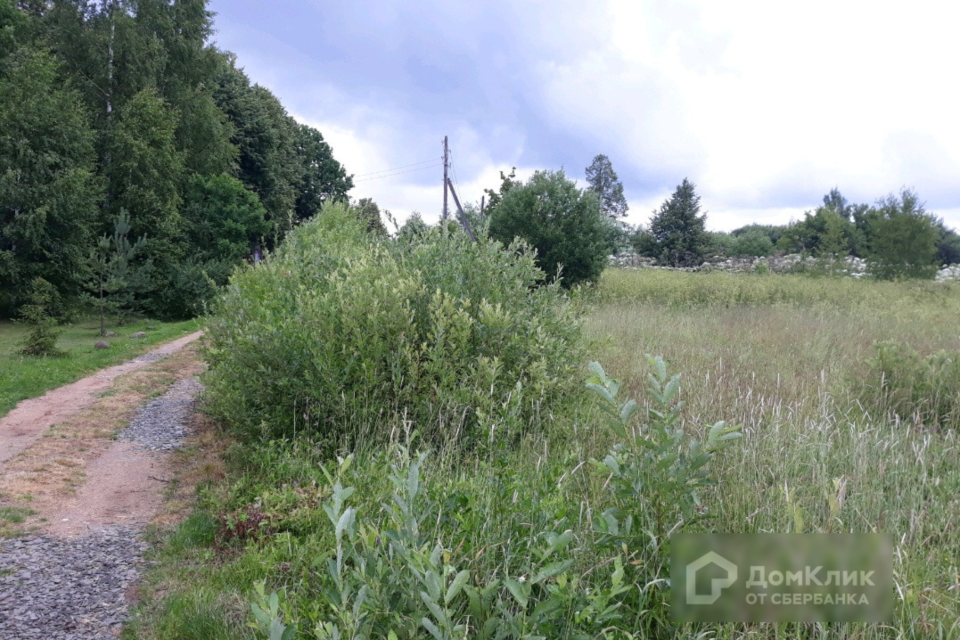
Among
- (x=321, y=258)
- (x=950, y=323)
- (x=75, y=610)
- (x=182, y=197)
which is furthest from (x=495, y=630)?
(x=182, y=197)

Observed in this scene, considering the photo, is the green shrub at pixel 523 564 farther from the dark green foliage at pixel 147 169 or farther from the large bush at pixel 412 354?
the dark green foliage at pixel 147 169

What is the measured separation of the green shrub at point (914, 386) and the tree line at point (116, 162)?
1363 cm

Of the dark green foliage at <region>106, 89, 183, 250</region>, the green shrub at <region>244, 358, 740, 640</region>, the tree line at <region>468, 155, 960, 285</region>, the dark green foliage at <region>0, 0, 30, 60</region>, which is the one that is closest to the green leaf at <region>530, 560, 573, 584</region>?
the green shrub at <region>244, 358, 740, 640</region>

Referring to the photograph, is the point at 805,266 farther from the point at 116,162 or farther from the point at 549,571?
the point at 116,162

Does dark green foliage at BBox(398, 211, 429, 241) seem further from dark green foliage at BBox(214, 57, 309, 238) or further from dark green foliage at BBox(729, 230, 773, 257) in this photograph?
dark green foliage at BBox(729, 230, 773, 257)

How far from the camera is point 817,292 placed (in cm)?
1666

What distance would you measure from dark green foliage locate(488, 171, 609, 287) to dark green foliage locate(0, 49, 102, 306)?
13.7m

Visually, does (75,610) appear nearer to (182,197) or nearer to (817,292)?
(817,292)

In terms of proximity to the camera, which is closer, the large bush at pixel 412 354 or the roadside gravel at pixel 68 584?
the roadside gravel at pixel 68 584

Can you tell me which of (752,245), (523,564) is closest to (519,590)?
(523,564)

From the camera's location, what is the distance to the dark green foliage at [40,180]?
17312mm

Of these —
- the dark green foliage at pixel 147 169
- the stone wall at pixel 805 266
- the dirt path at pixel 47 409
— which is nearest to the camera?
the dirt path at pixel 47 409

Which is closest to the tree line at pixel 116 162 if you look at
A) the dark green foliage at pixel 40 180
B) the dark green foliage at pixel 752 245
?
the dark green foliage at pixel 40 180

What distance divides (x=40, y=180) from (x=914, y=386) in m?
22.5
